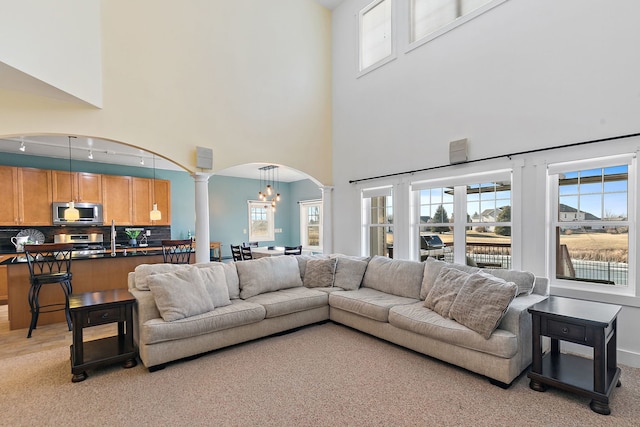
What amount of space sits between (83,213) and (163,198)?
1653 mm

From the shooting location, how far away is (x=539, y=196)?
11.3ft

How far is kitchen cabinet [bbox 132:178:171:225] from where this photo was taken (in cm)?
Answer: 743

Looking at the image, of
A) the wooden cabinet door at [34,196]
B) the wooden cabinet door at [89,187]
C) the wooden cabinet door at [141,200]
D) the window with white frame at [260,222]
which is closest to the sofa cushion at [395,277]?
the window with white frame at [260,222]

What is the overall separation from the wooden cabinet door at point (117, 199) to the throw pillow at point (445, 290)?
6997 millimetres

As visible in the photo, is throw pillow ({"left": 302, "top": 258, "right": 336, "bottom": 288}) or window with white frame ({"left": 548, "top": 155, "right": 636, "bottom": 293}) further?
throw pillow ({"left": 302, "top": 258, "right": 336, "bottom": 288})

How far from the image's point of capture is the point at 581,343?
231cm

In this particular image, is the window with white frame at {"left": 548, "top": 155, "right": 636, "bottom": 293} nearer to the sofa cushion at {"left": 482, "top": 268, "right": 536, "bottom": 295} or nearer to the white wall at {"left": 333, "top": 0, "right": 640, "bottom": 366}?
the white wall at {"left": 333, "top": 0, "right": 640, "bottom": 366}

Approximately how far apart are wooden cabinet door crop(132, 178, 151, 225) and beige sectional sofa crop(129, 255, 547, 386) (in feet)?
15.2

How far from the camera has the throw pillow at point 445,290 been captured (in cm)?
307

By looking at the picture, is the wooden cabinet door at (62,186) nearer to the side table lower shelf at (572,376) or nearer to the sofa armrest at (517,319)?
the sofa armrest at (517,319)

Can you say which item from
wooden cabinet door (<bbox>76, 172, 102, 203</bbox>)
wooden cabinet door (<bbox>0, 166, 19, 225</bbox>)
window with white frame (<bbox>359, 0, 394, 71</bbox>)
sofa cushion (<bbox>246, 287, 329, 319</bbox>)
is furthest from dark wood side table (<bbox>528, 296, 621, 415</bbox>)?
wooden cabinet door (<bbox>0, 166, 19, 225</bbox>)

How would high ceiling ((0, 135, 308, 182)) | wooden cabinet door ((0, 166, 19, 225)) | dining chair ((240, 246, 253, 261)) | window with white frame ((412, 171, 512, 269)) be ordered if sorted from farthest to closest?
1. dining chair ((240, 246, 253, 261))
2. wooden cabinet door ((0, 166, 19, 225))
3. high ceiling ((0, 135, 308, 182))
4. window with white frame ((412, 171, 512, 269))

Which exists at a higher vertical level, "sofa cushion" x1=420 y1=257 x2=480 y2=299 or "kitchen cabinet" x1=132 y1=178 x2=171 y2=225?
"kitchen cabinet" x1=132 y1=178 x2=171 y2=225

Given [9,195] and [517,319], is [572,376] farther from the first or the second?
[9,195]
